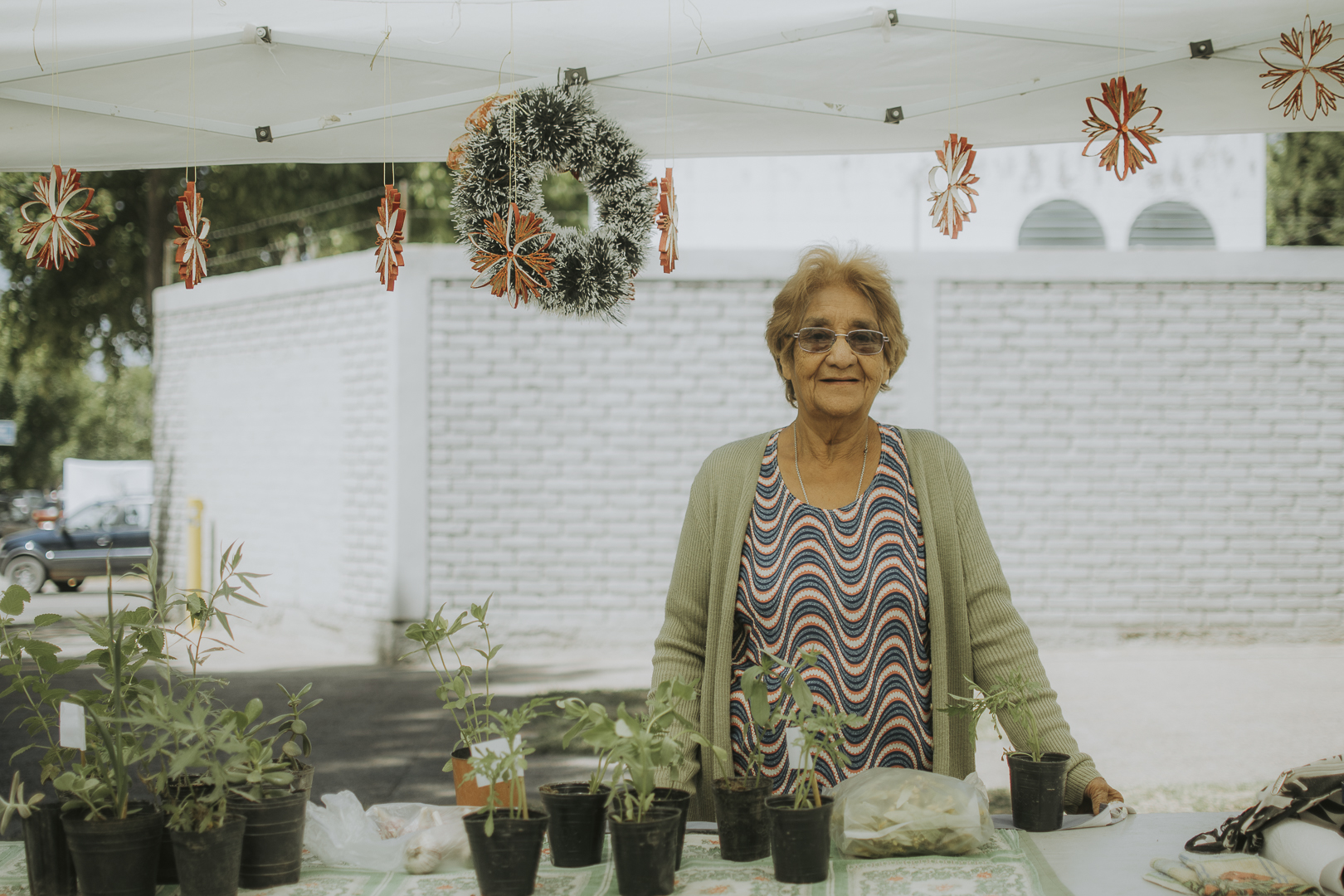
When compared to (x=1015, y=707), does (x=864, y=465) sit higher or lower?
higher

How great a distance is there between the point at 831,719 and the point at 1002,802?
11.6 feet

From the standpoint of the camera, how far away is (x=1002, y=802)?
457cm

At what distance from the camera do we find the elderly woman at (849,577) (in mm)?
1951

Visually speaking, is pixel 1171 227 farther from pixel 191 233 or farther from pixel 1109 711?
pixel 191 233

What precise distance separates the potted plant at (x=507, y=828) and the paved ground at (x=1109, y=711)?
340cm

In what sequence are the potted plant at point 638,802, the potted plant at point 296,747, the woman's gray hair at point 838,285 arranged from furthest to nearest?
1. the woman's gray hair at point 838,285
2. the potted plant at point 296,747
3. the potted plant at point 638,802

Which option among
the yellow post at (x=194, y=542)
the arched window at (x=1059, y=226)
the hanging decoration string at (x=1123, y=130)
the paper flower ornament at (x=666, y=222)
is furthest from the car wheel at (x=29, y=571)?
the hanging decoration string at (x=1123, y=130)

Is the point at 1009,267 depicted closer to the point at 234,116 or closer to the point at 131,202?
the point at 234,116

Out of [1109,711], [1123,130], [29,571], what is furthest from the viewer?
[29,571]

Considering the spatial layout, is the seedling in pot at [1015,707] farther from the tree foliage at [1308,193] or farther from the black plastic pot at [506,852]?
the tree foliage at [1308,193]

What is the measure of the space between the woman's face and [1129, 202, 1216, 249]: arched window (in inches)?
359

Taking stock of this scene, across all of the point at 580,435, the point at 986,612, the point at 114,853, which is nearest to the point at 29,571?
the point at 580,435

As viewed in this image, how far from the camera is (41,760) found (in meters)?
1.50

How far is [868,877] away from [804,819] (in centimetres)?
16
